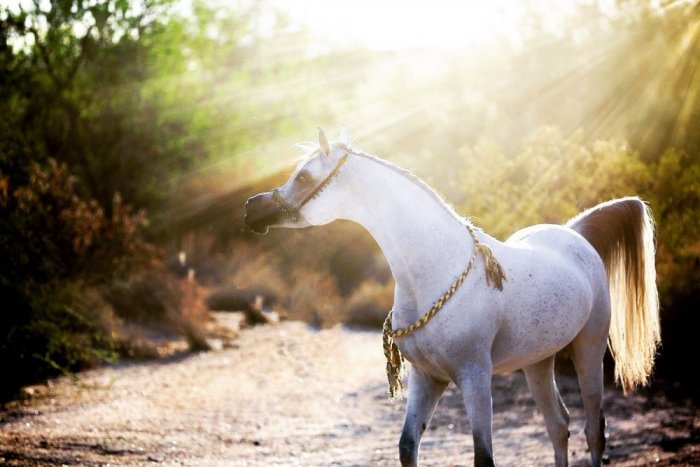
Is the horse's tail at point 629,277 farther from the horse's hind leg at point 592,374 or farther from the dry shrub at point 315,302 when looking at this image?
the dry shrub at point 315,302

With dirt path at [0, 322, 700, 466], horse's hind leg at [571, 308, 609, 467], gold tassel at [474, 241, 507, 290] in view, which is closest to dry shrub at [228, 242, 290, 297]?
dirt path at [0, 322, 700, 466]

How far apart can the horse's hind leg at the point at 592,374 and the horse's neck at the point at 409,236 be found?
1.34 m

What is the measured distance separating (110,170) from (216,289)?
4616mm

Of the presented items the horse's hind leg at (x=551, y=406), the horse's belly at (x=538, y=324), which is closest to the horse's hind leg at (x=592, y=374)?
the horse's hind leg at (x=551, y=406)

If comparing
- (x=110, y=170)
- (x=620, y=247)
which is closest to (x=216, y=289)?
(x=110, y=170)

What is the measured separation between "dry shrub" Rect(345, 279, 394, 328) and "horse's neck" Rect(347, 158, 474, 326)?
33.2 feet

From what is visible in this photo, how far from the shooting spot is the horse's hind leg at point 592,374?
440 centimetres

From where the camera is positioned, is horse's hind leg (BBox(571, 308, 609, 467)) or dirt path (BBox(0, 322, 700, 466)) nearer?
horse's hind leg (BBox(571, 308, 609, 467))

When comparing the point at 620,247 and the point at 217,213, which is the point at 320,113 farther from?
the point at 620,247

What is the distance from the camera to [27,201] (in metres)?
9.15

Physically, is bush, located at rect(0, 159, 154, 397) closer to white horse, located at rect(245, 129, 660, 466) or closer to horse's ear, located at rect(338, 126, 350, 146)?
white horse, located at rect(245, 129, 660, 466)

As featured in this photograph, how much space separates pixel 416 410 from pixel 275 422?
11.9ft

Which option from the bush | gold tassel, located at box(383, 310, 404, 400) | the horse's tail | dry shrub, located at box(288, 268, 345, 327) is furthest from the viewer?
dry shrub, located at box(288, 268, 345, 327)

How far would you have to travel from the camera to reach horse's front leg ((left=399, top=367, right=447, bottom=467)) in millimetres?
3576
